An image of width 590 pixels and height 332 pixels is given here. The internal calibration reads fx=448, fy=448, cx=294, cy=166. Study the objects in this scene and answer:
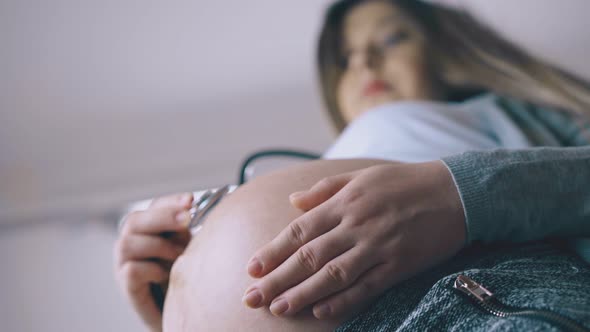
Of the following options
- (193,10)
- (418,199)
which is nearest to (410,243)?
(418,199)

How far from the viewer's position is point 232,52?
1.40 m

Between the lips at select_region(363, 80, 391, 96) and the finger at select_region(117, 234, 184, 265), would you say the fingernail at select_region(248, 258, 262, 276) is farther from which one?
the lips at select_region(363, 80, 391, 96)

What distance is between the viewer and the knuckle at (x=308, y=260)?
0.43 metres

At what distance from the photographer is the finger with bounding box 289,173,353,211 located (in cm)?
47

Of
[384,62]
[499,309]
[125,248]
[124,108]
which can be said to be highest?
[124,108]

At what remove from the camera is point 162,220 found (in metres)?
0.65

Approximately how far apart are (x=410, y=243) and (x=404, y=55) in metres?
0.76

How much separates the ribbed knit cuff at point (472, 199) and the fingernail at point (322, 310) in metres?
0.17

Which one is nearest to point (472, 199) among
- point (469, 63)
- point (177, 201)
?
point (177, 201)

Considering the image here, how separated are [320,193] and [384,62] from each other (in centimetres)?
73

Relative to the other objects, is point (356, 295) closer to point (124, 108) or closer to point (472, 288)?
point (472, 288)

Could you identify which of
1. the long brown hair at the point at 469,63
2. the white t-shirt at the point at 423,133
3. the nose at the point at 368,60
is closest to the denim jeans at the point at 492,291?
the white t-shirt at the point at 423,133

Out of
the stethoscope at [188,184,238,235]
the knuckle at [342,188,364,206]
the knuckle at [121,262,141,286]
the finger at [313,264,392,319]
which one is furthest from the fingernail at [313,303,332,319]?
the knuckle at [121,262,141,286]

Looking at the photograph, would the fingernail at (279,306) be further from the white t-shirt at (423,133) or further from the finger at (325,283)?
the white t-shirt at (423,133)
